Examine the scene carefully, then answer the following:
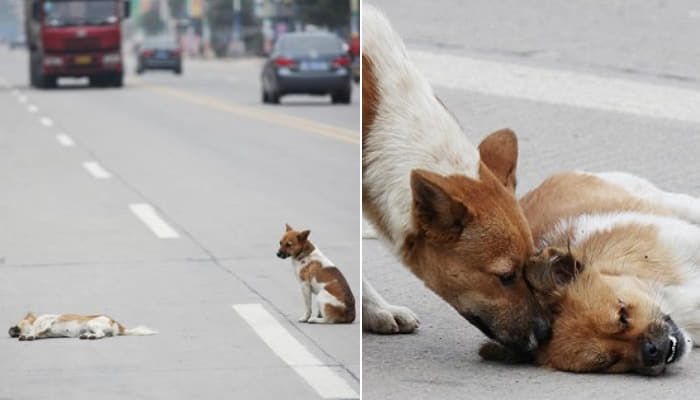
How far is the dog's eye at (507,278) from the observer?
5.09 metres

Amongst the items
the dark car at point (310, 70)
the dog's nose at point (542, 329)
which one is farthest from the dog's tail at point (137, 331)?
the dark car at point (310, 70)

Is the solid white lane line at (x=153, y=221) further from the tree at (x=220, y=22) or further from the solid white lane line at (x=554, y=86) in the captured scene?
the tree at (x=220, y=22)

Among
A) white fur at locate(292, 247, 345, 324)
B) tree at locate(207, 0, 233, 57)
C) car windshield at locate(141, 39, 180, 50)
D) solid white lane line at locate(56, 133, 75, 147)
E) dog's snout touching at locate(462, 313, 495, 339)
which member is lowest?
tree at locate(207, 0, 233, 57)

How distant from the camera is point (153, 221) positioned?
37.2 ft

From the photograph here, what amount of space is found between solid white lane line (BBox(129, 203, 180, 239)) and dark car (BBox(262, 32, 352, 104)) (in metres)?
17.8

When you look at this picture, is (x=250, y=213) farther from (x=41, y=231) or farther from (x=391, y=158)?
(x=391, y=158)

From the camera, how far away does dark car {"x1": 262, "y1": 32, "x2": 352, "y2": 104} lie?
3023cm

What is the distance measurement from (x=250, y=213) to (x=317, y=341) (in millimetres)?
5162

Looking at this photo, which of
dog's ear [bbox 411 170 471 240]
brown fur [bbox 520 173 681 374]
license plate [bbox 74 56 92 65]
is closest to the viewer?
dog's ear [bbox 411 170 471 240]

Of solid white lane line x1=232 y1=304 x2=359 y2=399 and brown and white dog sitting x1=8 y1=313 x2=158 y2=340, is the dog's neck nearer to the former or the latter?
solid white lane line x1=232 y1=304 x2=359 y2=399

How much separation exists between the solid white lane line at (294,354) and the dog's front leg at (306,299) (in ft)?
0.40

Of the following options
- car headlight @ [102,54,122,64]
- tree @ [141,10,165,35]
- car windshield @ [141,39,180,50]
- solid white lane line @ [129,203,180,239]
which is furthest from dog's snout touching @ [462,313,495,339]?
tree @ [141,10,165,35]

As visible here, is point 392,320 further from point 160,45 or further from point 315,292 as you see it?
point 160,45

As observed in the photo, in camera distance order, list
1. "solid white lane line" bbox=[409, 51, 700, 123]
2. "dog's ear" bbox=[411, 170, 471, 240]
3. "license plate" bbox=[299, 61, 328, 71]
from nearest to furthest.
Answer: "dog's ear" bbox=[411, 170, 471, 240] → "solid white lane line" bbox=[409, 51, 700, 123] → "license plate" bbox=[299, 61, 328, 71]
